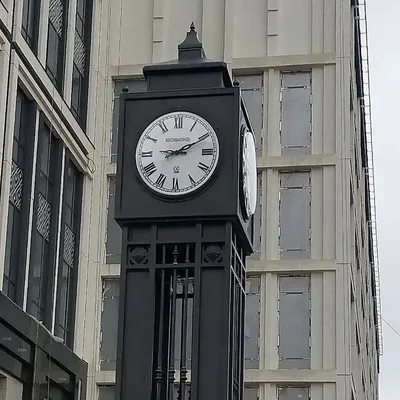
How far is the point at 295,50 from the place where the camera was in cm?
3058

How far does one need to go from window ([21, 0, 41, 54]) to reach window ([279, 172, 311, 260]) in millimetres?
7675

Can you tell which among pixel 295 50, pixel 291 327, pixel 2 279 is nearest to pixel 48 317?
pixel 2 279

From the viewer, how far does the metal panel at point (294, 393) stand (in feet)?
94.4

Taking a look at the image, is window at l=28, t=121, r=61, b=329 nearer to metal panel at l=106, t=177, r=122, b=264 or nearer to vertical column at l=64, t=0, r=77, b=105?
vertical column at l=64, t=0, r=77, b=105

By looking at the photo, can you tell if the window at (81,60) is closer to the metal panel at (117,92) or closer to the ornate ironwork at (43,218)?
the metal panel at (117,92)

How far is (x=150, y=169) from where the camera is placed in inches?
470

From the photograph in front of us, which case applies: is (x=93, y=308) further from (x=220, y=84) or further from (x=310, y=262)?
(x=220, y=84)

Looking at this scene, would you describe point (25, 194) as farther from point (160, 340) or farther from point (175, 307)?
point (160, 340)

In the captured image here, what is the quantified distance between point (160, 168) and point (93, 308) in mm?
Answer: 18027

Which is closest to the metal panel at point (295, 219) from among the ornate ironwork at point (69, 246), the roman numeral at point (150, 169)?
the ornate ironwork at point (69, 246)

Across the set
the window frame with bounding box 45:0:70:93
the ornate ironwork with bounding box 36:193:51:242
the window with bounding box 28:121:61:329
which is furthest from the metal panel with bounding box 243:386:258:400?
the window frame with bounding box 45:0:70:93

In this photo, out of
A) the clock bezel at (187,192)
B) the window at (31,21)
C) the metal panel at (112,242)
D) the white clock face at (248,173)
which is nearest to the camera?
the clock bezel at (187,192)

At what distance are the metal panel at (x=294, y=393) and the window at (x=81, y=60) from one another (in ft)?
26.3

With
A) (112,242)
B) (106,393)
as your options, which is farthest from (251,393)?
(112,242)
